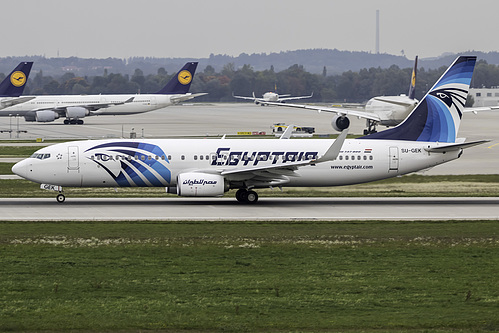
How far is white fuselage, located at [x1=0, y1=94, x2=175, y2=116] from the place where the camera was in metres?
115

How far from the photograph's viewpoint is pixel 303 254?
26.2 metres

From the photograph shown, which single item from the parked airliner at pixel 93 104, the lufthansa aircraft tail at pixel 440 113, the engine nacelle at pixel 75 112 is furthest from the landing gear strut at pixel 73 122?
the lufthansa aircraft tail at pixel 440 113

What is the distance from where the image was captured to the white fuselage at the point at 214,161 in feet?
131

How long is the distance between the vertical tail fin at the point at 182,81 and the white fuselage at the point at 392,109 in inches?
1301

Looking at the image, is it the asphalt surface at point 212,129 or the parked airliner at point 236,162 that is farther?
the asphalt surface at point 212,129

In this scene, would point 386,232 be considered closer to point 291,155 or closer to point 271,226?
point 271,226

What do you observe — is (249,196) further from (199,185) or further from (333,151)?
(333,151)

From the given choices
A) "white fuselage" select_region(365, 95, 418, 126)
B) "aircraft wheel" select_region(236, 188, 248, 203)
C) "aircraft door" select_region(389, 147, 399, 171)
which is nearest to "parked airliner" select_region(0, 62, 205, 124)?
"white fuselage" select_region(365, 95, 418, 126)

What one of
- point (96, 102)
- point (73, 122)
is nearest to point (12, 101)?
point (73, 122)

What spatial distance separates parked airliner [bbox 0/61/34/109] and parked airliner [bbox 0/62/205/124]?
2.56 meters

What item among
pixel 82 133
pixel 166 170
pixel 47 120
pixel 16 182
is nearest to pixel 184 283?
pixel 166 170

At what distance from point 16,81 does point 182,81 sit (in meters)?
25.7

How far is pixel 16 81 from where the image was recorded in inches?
4272

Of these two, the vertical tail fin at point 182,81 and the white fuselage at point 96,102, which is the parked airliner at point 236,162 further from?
the vertical tail fin at point 182,81
